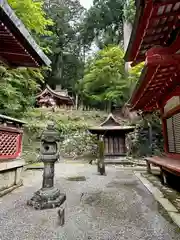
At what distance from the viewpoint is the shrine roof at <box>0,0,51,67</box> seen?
2.87 metres

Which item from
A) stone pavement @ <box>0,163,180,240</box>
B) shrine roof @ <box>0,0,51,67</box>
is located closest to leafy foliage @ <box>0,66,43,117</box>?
shrine roof @ <box>0,0,51,67</box>

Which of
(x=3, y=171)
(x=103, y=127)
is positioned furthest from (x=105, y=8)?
(x=3, y=171)

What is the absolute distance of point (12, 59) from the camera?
434 centimetres

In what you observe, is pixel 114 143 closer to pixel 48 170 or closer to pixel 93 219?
pixel 48 170

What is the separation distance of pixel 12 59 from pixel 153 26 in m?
3.06

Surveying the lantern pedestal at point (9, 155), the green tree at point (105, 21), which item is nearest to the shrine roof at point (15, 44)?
the lantern pedestal at point (9, 155)

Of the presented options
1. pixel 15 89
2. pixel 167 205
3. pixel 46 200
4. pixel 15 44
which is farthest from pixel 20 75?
pixel 167 205

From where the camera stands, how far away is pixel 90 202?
431 centimetres

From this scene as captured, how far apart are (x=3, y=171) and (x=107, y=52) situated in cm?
→ 1726

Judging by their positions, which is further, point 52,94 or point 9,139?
point 52,94

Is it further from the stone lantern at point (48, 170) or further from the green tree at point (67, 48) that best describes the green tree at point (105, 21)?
the stone lantern at point (48, 170)

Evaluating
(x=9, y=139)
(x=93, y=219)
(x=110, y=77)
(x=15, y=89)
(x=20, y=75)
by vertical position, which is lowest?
(x=93, y=219)

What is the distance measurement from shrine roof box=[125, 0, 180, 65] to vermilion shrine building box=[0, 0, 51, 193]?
173cm

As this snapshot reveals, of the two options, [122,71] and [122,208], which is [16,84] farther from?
[122,71]
